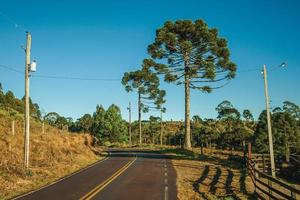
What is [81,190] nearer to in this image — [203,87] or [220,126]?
[203,87]

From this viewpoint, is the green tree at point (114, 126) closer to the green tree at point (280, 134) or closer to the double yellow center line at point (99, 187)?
the green tree at point (280, 134)

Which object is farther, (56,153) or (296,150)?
(296,150)

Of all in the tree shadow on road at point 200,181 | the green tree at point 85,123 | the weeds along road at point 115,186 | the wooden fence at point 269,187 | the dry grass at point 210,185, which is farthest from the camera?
the green tree at point 85,123


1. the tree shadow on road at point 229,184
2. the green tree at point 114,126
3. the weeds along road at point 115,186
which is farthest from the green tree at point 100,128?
the tree shadow on road at point 229,184

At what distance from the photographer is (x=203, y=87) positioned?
151ft

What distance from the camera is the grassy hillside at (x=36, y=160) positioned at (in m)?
20.9

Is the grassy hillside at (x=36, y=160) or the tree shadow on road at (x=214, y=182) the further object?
the grassy hillside at (x=36, y=160)

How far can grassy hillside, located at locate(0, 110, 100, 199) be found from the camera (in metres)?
20.9

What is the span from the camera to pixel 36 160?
29.5 metres

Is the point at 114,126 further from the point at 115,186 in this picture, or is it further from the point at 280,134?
the point at 115,186

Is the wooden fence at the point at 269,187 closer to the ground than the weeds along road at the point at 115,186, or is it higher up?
higher up

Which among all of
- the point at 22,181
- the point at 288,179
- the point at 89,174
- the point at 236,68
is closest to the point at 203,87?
the point at 236,68

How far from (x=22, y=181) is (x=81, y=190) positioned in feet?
15.4

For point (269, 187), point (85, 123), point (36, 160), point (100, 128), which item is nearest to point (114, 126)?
point (100, 128)
